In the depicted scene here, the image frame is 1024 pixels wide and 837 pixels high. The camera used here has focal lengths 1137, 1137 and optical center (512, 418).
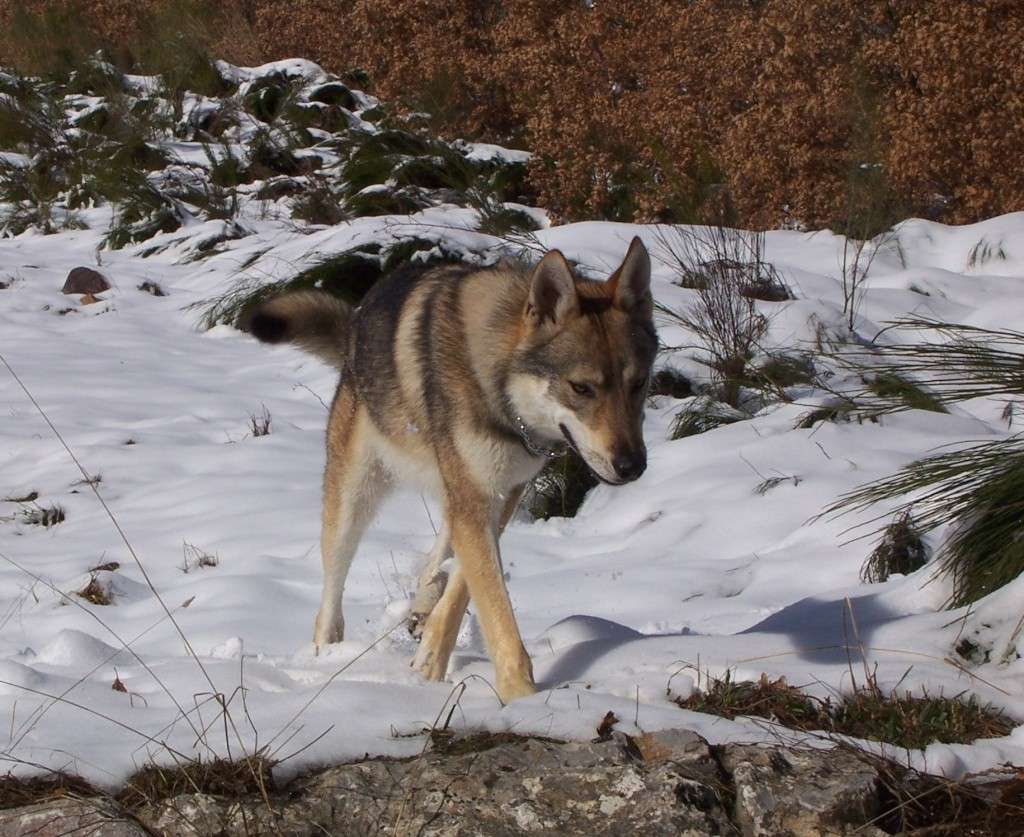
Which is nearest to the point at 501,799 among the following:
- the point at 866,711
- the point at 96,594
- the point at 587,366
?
the point at 866,711

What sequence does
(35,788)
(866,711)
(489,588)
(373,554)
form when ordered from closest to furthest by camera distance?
(35,788), (866,711), (489,588), (373,554)

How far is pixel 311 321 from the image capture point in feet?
15.6

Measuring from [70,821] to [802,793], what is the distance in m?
1.54

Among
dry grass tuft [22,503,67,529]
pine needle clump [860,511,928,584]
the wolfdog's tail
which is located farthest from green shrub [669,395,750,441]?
dry grass tuft [22,503,67,529]

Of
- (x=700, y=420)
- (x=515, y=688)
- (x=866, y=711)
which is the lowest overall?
(x=700, y=420)

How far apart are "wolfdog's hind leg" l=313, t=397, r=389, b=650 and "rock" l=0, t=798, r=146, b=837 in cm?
187

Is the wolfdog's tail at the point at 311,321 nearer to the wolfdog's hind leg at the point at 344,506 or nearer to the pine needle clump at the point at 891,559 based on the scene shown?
the wolfdog's hind leg at the point at 344,506

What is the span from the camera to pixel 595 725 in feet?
8.91

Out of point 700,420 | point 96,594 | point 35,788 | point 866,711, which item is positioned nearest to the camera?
point 35,788

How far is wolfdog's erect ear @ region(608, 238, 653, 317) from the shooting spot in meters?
3.74

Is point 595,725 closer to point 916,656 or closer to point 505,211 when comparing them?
point 916,656

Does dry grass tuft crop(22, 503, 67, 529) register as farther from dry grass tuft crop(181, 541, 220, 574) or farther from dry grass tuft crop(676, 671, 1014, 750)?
dry grass tuft crop(676, 671, 1014, 750)

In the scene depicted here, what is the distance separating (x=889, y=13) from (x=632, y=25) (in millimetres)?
3006

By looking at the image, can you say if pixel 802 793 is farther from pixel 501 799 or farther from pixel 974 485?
pixel 974 485
